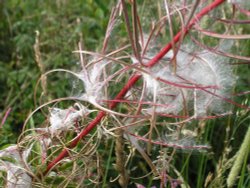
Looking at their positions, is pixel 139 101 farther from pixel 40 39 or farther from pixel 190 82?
pixel 40 39

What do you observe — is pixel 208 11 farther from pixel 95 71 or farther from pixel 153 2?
pixel 153 2

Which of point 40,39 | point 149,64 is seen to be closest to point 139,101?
point 149,64

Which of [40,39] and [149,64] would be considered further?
[40,39]

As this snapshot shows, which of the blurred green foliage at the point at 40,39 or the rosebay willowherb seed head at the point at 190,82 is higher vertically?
the rosebay willowherb seed head at the point at 190,82

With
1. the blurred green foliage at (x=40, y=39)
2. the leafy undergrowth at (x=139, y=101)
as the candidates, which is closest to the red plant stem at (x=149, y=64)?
the leafy undergrowth at (x=139, y=101)

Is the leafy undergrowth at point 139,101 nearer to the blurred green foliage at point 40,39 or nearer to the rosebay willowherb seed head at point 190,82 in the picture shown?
the rosebay willowherb seed head at point 190,82

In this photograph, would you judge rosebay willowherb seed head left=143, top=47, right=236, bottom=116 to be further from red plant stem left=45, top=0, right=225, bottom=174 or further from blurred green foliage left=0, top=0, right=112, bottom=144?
blurred green foliage left=0, top=0, right=112, bottom=144

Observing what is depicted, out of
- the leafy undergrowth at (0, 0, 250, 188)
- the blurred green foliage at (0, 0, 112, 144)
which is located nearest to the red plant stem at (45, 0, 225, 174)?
the leafy undergrowth at (0, 0, 250, 188)

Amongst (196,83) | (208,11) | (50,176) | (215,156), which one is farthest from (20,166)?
(215,156)
